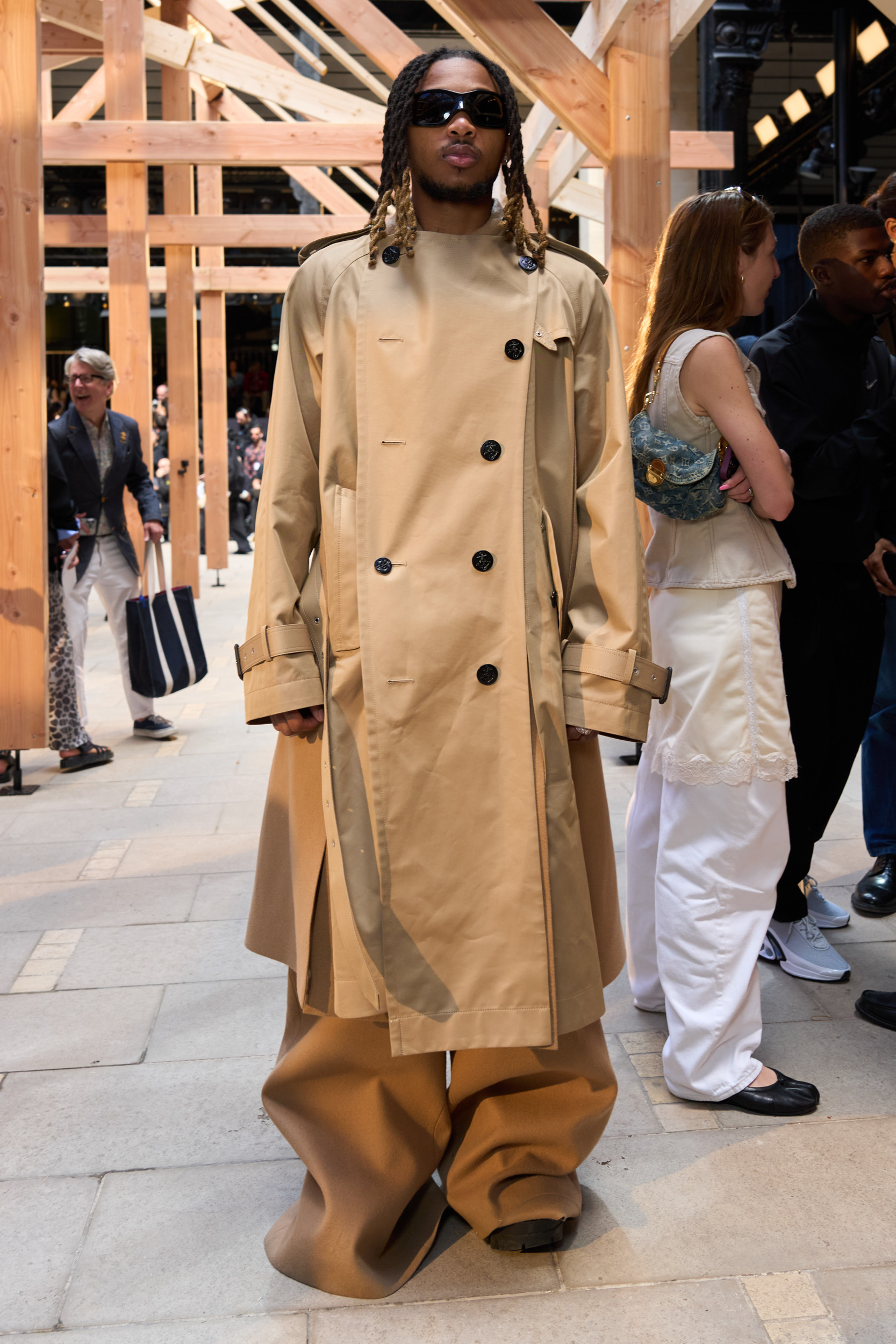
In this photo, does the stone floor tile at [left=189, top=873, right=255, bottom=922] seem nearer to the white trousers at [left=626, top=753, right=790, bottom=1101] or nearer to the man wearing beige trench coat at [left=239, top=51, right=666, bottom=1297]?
the white trousers at [left=626, top=753, right=790, bottom=1101]

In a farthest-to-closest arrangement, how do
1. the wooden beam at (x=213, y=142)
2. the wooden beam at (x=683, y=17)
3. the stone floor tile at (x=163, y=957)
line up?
the wooden beam at (x=213, y=142), the wooden beam at (x=683, y=17), the stone floor tile at (x=163, y=957)

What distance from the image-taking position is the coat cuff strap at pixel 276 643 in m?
1.82

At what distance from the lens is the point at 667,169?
4691 mm

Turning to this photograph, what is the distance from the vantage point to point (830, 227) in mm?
2777

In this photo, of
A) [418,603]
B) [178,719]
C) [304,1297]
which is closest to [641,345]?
[418,603]

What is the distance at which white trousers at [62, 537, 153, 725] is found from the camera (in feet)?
18.2

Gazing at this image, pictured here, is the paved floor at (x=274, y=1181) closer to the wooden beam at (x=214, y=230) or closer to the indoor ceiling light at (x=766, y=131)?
the wooden beam at (x=214, y=230)

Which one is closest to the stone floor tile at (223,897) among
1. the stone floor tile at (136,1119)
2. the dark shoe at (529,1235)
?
the stone floor tile at (136,1119)

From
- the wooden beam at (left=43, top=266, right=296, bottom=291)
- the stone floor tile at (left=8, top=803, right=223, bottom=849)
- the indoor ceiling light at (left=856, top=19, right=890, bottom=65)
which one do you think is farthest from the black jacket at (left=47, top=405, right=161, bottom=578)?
the wooden beam at (left=43, top=266, right=296, bottom=291)

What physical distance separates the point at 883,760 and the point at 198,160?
18.6 ft

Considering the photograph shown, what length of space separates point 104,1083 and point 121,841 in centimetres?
177

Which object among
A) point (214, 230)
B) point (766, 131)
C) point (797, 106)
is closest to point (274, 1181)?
point (214, 230)

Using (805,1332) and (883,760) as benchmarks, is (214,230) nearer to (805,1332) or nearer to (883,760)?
(883,760)

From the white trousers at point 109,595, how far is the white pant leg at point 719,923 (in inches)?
143
